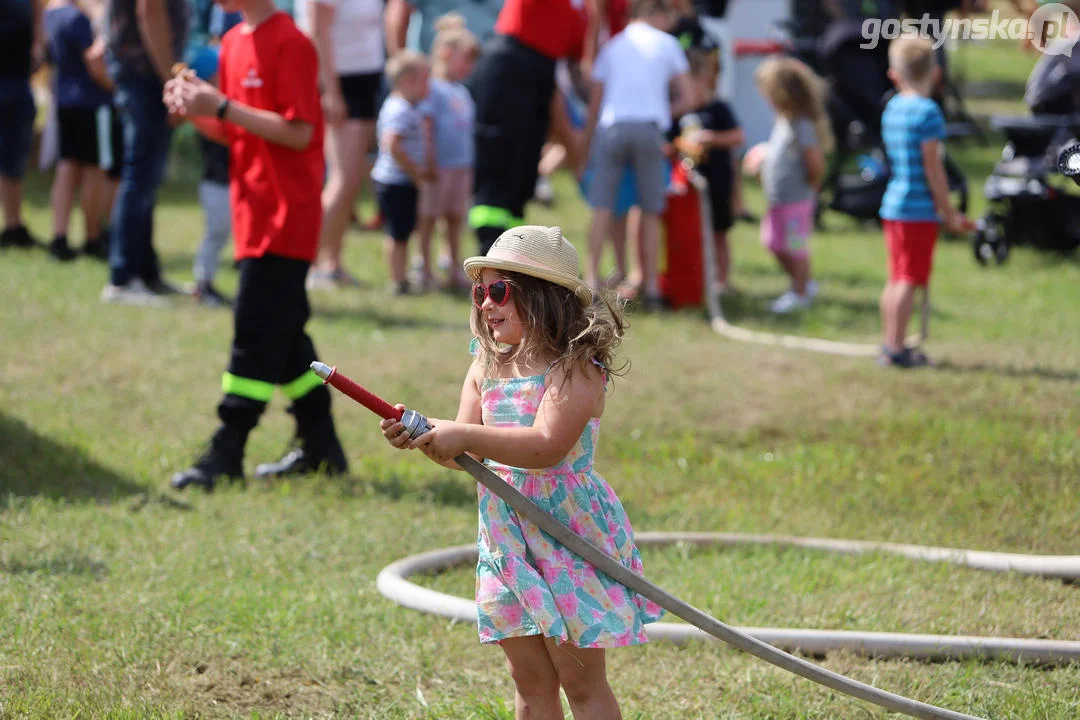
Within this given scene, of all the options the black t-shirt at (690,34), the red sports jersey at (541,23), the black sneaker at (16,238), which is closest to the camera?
the red sports jersey at (541,23)

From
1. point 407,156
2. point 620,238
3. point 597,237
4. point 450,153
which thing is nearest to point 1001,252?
point 620,238

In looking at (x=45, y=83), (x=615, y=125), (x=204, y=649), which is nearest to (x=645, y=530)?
(x=204, y=649)

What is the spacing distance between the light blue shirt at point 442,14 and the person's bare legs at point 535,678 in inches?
415

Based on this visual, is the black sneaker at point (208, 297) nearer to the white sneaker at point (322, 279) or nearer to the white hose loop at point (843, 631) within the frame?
the white sneaker at point (322, 279)

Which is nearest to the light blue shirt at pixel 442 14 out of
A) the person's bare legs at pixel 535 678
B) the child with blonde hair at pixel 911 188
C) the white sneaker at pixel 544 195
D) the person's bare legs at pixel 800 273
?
the white sneaker at pixel 544 195

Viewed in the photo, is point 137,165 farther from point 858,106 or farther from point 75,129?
point 858,106

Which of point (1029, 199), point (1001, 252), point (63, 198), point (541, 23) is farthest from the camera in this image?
point (1001, 252)

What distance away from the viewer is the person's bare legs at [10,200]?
980 centimetres

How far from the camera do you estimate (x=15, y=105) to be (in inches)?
386

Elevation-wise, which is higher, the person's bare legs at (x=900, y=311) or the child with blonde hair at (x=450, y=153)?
the child with blonde hair at (x=450, y=153)

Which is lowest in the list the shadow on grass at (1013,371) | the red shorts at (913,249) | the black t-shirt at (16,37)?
the shadow on grass at (1013,371)

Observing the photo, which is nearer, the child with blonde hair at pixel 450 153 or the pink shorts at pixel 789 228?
the pink shorts at pixel 789 228

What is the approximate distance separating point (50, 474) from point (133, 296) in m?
3.18

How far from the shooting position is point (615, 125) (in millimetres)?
8727
